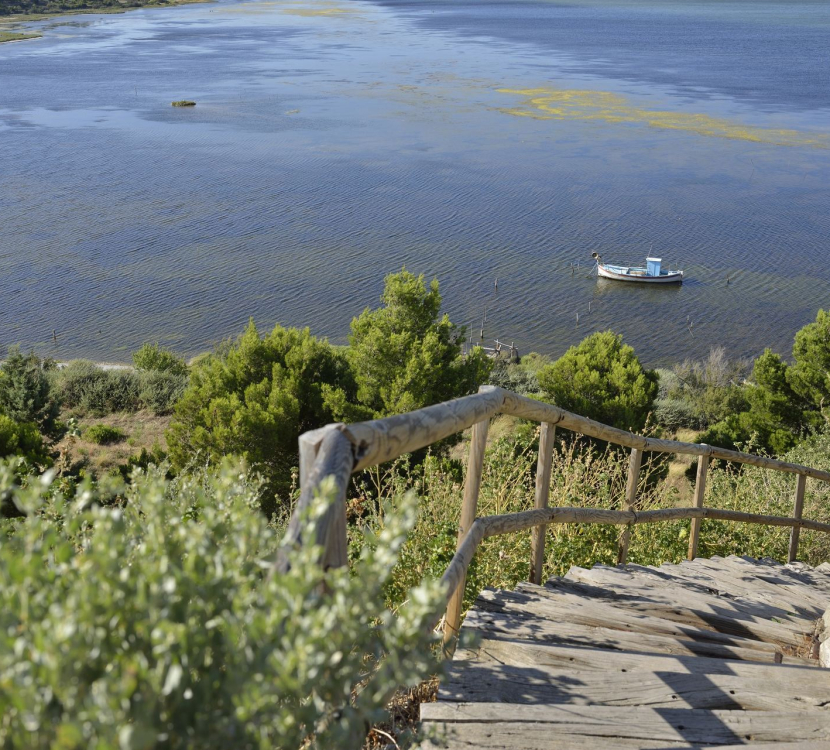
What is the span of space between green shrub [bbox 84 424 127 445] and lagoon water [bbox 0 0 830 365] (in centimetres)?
648

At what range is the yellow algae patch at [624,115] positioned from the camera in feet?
161

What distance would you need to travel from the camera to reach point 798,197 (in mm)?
38906

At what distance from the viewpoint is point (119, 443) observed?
1980cm

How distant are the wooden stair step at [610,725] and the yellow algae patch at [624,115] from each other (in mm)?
50982

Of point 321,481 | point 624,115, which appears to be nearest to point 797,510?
point 321,481

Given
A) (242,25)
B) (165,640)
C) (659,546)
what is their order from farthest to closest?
(242,25), (659,546), (165,640)

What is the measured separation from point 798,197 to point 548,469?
40.3 m

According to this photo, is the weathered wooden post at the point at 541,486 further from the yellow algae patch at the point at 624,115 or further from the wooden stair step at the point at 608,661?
the yellow algae patch at the point at 624,115

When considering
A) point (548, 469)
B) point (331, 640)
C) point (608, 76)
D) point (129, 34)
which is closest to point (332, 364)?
point (548, 469)

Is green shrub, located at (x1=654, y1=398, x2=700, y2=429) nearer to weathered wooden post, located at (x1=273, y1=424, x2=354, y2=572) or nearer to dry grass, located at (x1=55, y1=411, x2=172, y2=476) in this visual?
dry grass, located at (x1=55, y1=411, x2=172, y2=476)

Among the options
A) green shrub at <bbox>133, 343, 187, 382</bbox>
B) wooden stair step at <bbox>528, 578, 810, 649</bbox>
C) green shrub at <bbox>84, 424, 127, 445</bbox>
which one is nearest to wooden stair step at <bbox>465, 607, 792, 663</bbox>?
wooden stair step at <bbox>528, 578, 810, 649</bbox>

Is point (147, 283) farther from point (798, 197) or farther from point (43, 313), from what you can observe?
point (798, 197)

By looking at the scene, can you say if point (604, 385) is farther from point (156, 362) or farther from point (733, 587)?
point (733, 587)

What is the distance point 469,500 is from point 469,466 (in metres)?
0.13
